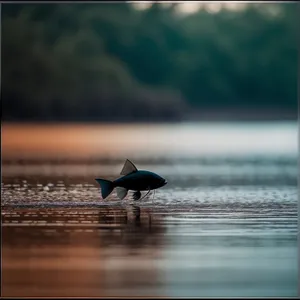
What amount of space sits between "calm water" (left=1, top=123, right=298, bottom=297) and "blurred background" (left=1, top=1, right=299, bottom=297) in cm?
1

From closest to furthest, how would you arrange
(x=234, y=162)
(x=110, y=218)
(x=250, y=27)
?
(x=110, y=218) → (x=234, y=162) → (x=250, y=27)

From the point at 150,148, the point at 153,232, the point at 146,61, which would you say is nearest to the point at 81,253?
the point at 153,232

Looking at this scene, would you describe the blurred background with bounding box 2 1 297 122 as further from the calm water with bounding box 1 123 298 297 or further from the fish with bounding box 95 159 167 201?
the fish with bounding box 95 159 167 201

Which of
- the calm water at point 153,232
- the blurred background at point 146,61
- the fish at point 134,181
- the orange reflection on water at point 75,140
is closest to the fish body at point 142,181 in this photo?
the fish at point 134,181

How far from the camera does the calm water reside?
3.64 meters

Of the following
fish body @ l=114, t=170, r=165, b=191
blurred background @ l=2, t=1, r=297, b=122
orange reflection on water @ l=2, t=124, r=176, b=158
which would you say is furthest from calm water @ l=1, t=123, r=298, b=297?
blurred background @ l=2, t=1, r=297, b=122

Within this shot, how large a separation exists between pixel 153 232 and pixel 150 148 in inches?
239

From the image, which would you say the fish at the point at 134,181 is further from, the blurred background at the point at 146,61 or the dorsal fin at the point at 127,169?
the blurred background at the point at 146,61

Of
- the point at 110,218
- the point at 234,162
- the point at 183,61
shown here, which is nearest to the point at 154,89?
the point at 183,61

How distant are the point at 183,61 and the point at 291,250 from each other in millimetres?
9262

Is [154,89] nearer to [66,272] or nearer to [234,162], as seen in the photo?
[234,162]

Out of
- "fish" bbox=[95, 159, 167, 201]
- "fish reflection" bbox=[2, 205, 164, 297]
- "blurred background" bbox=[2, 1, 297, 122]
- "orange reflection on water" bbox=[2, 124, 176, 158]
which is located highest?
"blurred background" bbox=[2, 1, 297, 122]

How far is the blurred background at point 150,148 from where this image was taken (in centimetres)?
390

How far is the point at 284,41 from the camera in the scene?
41.1ft
